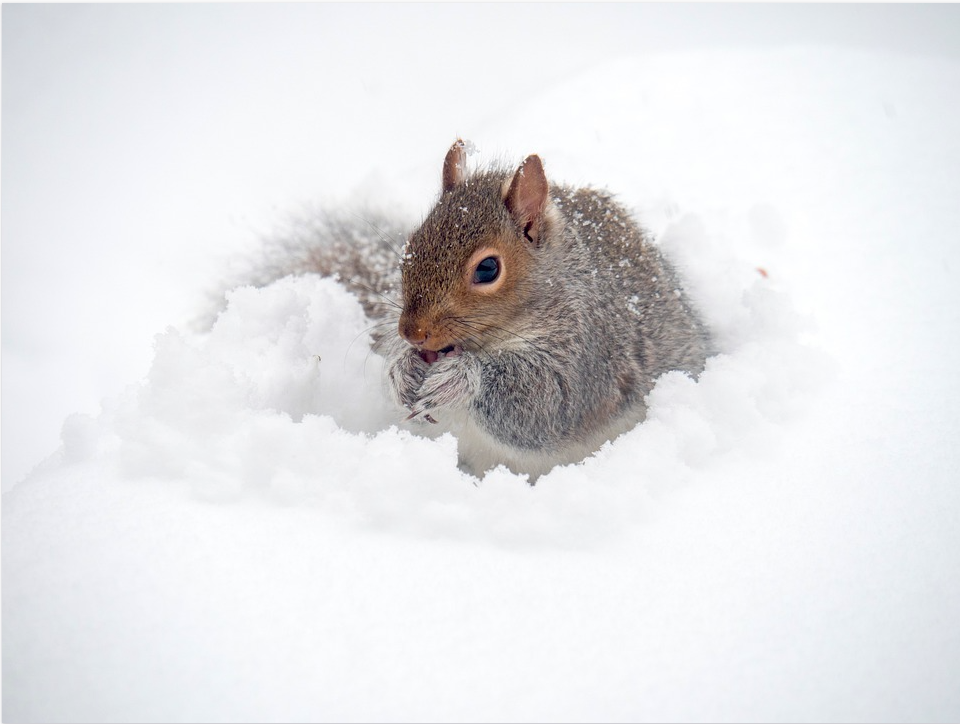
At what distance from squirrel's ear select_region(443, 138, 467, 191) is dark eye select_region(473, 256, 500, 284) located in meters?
0.28

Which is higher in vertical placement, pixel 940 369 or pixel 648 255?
pixel 648 255

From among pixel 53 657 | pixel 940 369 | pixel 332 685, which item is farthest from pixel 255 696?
pixel 940 369

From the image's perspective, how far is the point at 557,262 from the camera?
1.53m

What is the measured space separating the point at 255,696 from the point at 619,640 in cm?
52

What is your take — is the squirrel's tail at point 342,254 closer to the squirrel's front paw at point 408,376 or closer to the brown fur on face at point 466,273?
the squirrel's front paw at point 408,376

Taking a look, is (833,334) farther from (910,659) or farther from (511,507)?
(511,507)

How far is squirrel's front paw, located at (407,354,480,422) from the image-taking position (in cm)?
154

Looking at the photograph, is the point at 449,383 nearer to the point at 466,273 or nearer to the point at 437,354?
the point at 437,354

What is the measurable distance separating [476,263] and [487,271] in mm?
37

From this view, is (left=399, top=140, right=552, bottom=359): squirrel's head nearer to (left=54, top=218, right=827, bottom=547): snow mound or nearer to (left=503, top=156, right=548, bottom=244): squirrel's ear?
(left=503, top=156, right=548, bottom=244): squirrel's ear

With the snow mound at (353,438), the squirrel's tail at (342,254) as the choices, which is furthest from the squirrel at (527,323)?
the squirrel's tail at (342,254)

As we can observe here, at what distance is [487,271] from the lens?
140cm

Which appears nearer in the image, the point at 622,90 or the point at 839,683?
the point at 839,683

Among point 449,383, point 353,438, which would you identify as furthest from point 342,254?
point 353,438
